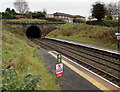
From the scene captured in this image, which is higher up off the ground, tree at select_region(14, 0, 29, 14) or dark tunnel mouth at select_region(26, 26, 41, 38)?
tree at select_region(14, 0, 29, 14)

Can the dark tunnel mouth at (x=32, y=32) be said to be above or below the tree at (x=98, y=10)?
below

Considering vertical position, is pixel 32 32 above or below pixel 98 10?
below

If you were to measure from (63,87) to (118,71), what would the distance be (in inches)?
261

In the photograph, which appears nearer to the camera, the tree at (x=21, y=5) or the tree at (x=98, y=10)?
the tree at (x=98, y=10)

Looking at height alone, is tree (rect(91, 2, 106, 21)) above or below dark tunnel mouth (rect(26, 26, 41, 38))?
above

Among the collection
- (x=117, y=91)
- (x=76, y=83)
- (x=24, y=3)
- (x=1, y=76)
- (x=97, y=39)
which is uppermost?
(x=24, y=3)

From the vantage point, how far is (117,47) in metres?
19.8

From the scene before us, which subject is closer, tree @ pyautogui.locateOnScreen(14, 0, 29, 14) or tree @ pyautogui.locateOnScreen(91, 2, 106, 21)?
tree @ pyautogui.locateOnScreen(91, 2, 106, 21)

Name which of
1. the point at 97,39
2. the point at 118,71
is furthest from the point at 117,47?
the point at 118,71

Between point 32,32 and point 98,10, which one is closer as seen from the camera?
point 98,10

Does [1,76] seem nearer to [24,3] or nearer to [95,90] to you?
[95,90]

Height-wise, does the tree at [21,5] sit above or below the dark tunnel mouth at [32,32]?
above

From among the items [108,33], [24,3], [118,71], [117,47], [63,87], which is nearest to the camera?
[63,87]

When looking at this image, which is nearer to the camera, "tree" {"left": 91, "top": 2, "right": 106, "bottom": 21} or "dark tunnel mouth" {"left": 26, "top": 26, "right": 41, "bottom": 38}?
"tree" {"left": 91, "top": 2, "right": 106, "bottom": 21}
